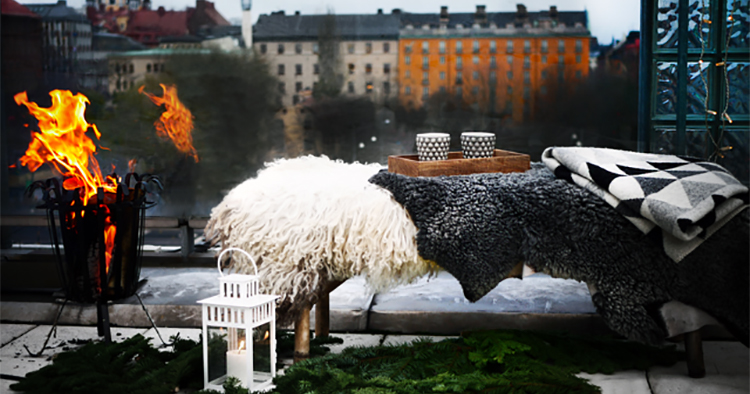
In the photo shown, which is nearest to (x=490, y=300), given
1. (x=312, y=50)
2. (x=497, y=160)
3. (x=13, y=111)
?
(x=497, y=160)

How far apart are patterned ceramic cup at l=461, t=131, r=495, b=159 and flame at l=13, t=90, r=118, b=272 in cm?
126

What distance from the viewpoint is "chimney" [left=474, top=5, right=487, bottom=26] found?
3209mm

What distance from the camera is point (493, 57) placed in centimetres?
324

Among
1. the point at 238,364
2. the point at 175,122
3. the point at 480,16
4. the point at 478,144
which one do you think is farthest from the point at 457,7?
the point at 238,364

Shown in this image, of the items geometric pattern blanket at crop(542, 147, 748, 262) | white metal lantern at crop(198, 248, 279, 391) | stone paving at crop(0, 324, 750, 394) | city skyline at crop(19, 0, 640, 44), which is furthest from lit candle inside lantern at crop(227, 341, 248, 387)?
city skyline at crop(19, 0, 640, 44)

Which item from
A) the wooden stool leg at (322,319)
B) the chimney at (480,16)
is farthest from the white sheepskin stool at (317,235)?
the chimney at (480,16)

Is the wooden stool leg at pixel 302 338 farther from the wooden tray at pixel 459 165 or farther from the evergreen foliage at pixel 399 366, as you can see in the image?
the wooden tray at pixel 459 165

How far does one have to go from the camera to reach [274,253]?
193cm

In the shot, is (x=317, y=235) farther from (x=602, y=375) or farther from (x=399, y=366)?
(x=602, y=375)

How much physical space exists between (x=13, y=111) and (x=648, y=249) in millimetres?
3263

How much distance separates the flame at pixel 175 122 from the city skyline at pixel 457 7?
1.54 feet

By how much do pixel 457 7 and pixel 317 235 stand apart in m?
1.82

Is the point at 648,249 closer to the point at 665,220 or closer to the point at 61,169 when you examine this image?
the point at 665,220

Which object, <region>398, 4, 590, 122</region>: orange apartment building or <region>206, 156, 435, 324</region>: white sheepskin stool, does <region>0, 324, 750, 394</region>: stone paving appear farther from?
<region>398, 4, 590, 122</region>: orange apartment building
